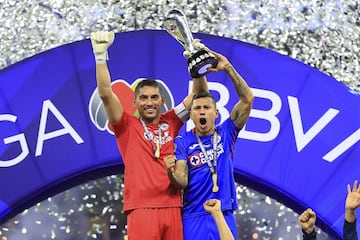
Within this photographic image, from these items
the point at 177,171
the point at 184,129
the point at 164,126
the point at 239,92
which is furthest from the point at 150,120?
the point at 184,129

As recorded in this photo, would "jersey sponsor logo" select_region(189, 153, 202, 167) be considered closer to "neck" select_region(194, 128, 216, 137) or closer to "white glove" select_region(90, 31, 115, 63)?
"neck" select_region(194, 128, 216, 137)

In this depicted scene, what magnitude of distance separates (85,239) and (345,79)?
1.79 m

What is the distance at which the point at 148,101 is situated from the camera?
385 cm

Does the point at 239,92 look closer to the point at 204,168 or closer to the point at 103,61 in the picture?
the point at 204,168

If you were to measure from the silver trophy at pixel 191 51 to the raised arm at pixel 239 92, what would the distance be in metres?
0.09

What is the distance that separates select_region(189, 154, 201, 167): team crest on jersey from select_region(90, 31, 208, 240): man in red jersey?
0.12 meters

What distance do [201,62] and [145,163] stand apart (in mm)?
508

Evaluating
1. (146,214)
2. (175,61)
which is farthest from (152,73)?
(146,214)

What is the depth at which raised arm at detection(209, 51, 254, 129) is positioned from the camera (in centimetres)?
384

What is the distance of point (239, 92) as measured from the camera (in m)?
3.89

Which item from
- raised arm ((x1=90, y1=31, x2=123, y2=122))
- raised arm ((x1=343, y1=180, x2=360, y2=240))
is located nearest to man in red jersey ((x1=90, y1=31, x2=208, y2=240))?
raised arm ((x1=90, y1=31, x2=123, y2=122))

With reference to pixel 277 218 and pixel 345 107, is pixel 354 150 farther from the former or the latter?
pixel 277 218

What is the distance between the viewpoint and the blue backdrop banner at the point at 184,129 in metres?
4.79

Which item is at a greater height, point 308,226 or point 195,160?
point 195,160
